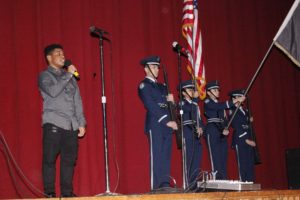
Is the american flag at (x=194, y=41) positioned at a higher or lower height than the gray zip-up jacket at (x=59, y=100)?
higher

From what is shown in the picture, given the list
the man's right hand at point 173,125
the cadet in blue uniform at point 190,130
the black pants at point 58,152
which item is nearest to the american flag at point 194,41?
the cadet in blue uniform at point 190,130

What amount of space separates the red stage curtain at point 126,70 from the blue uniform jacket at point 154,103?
2.28 ft

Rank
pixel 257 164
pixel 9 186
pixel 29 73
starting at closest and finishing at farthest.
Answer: pixel 9 186
pixel 29 73
pixel 257 164

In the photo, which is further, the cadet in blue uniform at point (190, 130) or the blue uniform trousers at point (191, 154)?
the blue uniform trousers at point (191, 154)

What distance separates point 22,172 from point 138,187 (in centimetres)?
146

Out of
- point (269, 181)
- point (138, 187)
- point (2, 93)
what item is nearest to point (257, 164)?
point (269, 181)

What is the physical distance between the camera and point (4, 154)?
477 cm

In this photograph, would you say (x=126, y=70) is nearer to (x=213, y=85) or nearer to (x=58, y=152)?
(x=213, y=85)

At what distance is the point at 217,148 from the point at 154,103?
1431mm

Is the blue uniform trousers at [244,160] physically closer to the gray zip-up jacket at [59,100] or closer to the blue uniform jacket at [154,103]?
the blue uniform jacket at [154,103]

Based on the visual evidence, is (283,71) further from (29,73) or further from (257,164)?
(29,73)

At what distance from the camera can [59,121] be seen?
4.14m

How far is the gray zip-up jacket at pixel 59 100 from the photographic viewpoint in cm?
413

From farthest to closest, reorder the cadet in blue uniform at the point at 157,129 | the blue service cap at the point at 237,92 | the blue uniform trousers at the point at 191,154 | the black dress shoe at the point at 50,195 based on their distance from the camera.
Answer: the blue service cap at the point at 237,92
the blue uniform trousers at the point at 191,154
the cadet in blue uniform at the point at 157,129
the black dress shoe at the point at 50,195
